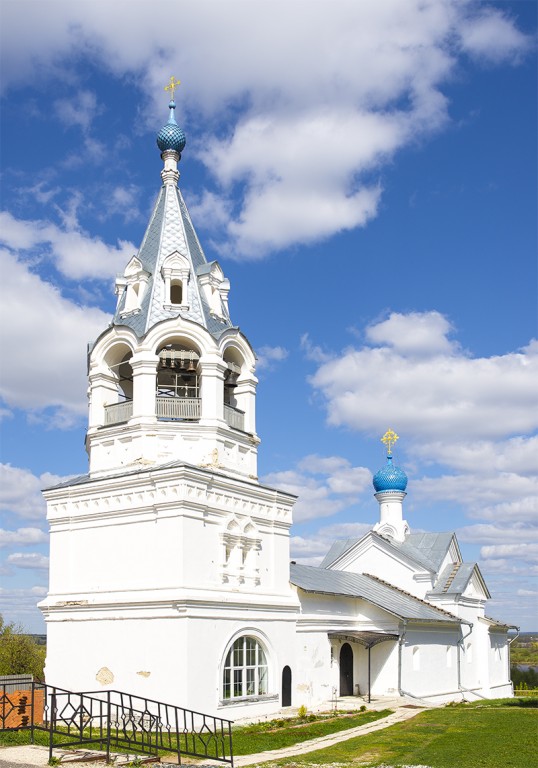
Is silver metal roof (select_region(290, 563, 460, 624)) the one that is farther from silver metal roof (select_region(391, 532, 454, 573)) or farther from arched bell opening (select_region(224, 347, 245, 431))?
arched bell opening (select_region(224, 347, 245, 431))

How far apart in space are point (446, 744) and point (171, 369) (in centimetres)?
931

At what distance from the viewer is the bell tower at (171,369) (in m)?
17.0

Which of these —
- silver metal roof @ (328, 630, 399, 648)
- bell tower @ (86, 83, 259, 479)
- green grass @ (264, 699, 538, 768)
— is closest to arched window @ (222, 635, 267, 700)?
green grass @ (264, 699, 538, 768)

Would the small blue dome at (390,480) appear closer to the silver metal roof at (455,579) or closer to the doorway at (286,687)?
the silver metal roof at (455,579)

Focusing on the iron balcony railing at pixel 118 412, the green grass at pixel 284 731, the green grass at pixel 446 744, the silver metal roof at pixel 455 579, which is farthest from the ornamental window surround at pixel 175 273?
the silver metal roof at pixel 455 579

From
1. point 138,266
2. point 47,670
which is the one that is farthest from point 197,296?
point 47,670

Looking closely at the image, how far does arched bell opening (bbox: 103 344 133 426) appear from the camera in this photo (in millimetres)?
17656

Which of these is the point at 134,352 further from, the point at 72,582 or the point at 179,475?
the point at 72,582

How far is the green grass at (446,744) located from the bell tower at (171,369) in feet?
20.0

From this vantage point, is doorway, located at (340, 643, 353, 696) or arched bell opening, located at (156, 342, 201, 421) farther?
doorway, located at (340, 643, 353, 696)

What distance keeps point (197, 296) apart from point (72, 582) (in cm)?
669

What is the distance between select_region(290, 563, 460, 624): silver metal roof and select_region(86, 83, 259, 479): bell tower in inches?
151

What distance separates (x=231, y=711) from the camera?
625 inches

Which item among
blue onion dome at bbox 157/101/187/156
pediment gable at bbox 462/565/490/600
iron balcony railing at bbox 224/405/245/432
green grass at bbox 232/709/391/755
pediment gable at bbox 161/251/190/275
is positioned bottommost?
green grass at bbox 232/709/391/755
